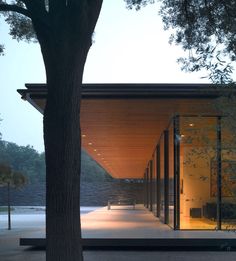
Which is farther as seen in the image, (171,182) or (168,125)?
(168,125)

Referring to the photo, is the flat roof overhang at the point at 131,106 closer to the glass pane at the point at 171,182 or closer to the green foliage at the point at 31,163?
the glass pane at the point at 171,182

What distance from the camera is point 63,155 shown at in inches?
275

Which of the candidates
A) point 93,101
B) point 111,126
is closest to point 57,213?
point 93,101

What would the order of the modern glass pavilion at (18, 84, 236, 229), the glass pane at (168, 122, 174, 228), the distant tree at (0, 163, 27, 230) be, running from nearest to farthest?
the modern glass pavilion at (18, 84, 236, 229) < the glass pane at (168, 122, 174, 228) < the distant tree at (0, 163, 27, 230)

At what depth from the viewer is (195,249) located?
13828 mm

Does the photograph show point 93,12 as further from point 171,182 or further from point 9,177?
point 9,177

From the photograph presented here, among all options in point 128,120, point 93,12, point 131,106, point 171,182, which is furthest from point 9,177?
point 93,12

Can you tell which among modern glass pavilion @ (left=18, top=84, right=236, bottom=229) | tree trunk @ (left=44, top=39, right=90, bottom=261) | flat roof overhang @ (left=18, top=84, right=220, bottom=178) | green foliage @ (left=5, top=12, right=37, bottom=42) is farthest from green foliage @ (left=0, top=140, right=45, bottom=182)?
tree trunk @ (left=44, top=39, right=90, bottom=261)

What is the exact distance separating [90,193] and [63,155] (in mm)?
54451

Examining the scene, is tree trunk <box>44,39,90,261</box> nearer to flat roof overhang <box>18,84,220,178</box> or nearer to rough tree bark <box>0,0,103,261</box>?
rough tree bark <box>0,0,103,261</box>

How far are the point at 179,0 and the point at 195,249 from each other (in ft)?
21.2

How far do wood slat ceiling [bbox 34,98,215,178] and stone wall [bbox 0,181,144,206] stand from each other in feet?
96.2

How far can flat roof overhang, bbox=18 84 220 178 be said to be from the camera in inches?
556

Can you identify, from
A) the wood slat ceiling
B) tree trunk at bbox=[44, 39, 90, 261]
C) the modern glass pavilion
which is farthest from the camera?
the wood slat ceiling
